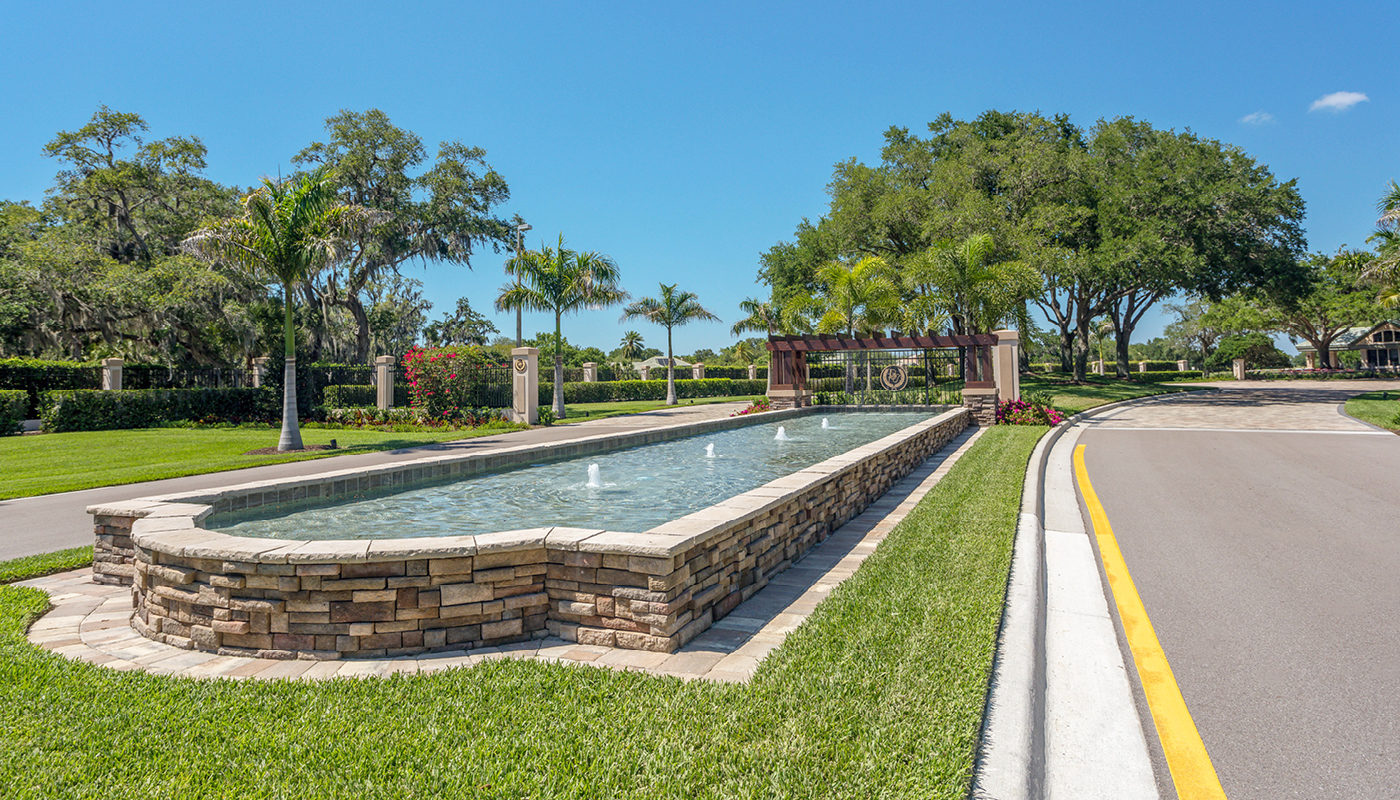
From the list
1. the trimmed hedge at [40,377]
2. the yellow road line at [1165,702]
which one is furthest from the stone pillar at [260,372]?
the yellow road line at [1165,702]

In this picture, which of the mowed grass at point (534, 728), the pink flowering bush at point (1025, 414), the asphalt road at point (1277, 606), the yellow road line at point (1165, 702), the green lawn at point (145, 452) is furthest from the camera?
the pink flowering bush at point (1025, 414)

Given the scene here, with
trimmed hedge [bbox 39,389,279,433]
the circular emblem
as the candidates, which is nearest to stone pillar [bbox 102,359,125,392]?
trimmed hedge [bbox 39,389,279,433]

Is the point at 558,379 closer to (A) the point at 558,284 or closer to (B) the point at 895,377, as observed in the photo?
(A) the point at 558,284

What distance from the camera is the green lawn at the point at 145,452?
1089cm

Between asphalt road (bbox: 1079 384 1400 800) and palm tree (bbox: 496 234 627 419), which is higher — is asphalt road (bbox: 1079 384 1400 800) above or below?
below

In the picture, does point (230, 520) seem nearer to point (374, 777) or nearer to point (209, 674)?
point (209, 674)

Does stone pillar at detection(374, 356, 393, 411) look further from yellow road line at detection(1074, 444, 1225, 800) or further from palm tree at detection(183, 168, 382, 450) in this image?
yellow road line at detection(1074, 444, 1225, 800)

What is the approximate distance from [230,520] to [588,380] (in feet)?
113

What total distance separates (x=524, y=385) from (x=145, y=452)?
32.8ft

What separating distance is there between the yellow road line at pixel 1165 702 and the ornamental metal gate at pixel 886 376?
1593cm

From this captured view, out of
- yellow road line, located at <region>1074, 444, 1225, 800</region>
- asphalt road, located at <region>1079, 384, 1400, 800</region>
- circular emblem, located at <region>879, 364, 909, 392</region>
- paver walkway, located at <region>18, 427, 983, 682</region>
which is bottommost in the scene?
yellow road line, located at <region>1074, 444, 1225, 800</region>

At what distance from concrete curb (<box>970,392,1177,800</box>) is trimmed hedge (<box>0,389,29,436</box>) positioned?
24252 mm

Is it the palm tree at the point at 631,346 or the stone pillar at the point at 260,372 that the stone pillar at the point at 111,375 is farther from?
the palm tree at the point at 631,346

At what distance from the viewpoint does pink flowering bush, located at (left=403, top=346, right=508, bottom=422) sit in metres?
20.8
